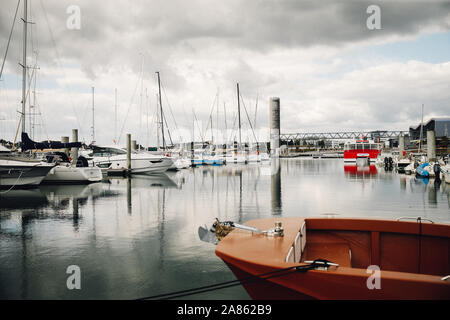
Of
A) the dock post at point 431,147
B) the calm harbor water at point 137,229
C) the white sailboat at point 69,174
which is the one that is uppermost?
the dock post at point 431,147

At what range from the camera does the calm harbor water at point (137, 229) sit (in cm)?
705

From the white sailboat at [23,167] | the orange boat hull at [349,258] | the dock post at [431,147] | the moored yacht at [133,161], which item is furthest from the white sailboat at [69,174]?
the dock post at [431,147]

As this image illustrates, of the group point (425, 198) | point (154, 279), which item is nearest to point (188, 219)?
point (154, 279)

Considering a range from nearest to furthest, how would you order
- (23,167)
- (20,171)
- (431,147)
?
(23,167) < (20,171) < (431,147)

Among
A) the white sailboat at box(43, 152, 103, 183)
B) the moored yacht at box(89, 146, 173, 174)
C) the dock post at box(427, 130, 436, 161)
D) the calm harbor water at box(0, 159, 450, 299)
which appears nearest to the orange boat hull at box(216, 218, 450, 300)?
the calm harbor water at box(0, 159, 450, 299)

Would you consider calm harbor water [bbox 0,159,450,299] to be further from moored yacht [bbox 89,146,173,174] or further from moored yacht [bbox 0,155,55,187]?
moored yacht [bbox 89,146,173,174]

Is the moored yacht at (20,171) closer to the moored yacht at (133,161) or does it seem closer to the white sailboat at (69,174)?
the white sailboat at (69,174)

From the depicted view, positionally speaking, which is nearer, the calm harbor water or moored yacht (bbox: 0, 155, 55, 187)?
the calm harbor water

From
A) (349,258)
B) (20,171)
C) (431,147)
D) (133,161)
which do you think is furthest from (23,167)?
(431,147)

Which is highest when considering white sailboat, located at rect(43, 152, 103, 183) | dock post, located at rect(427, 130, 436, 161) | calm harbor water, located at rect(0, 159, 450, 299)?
dock post, located at rect(427, 130, 436, 161)

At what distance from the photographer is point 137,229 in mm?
12078

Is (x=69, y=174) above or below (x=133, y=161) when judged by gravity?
below

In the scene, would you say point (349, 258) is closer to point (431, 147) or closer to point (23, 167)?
point (23, 167)

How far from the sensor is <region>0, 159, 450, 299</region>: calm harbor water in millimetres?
7055
